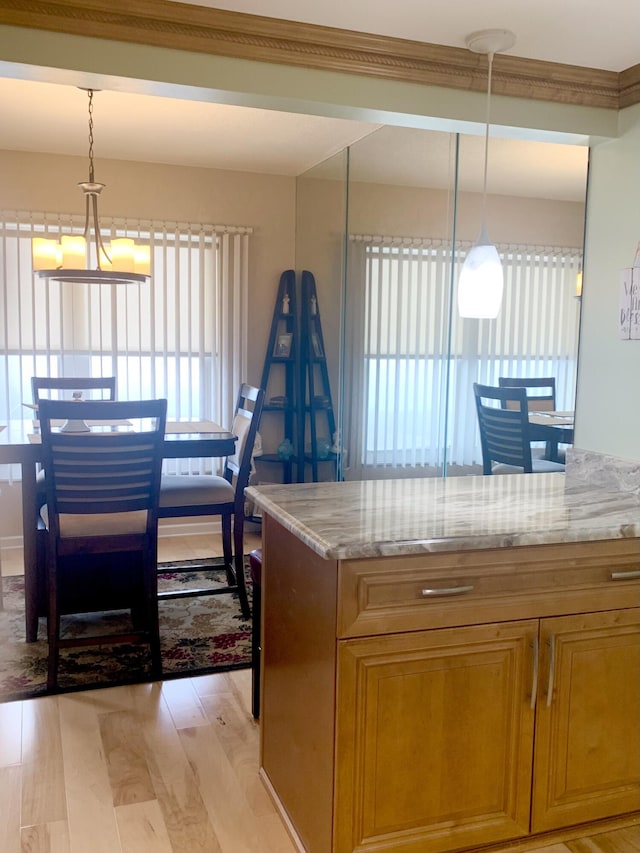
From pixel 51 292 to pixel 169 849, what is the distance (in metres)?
3.56

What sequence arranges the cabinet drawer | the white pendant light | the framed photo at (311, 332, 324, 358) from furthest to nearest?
the framed photo at (311, 332, 324, 358) < the white pendant light < the cabinet drawer

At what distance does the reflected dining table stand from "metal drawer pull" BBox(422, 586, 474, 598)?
6.04 ft

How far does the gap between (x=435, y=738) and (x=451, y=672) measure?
6.3 inches

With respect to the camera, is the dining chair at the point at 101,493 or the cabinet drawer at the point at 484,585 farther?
the dining chair at the point at 101,493

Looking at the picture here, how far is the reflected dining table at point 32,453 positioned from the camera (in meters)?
3.08

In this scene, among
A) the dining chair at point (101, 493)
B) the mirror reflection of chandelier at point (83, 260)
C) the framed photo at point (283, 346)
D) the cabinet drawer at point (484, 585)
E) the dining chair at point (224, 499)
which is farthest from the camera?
the framed photo at point (283, 346)

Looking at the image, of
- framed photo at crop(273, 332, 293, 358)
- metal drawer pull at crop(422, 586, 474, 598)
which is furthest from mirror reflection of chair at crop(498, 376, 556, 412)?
framed photo at crop(273, 332, 293, 358)

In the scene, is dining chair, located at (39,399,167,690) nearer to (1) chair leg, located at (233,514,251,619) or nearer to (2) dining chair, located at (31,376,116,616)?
(2) dining chair, located at (31,376,116,616)

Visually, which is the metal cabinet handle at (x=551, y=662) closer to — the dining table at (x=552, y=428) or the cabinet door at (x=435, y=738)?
the cabinet door at (x=435, y=738)

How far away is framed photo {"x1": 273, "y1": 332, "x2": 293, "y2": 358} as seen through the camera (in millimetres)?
5129

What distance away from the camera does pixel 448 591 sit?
5.77 ft

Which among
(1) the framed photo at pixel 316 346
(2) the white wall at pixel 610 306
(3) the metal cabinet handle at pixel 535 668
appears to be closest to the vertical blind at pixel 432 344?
(2) the white wall at pixel 610 306

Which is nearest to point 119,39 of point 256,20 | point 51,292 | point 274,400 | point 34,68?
point 34,68

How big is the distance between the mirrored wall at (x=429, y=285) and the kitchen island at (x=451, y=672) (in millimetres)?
1129
